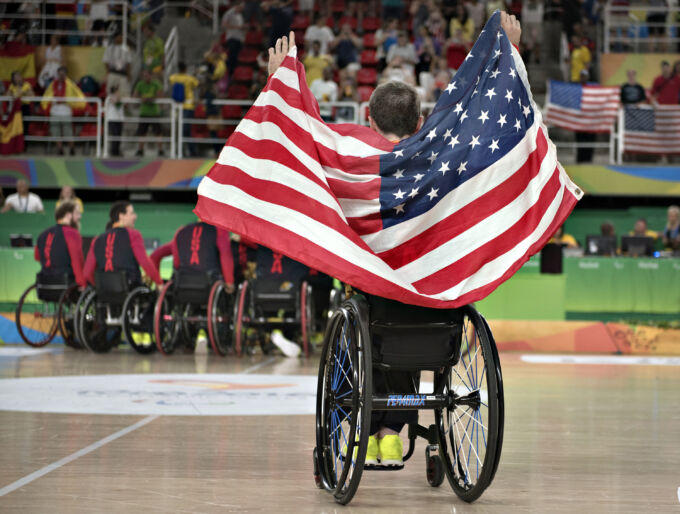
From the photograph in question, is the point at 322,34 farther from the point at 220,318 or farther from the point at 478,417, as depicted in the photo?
the point at 478,417

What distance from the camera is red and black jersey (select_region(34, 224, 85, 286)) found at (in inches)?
478

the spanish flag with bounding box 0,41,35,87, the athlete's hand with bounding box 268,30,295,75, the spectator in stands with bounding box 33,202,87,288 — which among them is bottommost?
the spectator in stands with bounding box 33,202,87,288

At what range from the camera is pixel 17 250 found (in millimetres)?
14125

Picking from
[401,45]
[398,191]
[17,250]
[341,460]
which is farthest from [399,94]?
[401,45]

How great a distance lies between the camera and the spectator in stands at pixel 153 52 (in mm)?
19906

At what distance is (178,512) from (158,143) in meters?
15.9

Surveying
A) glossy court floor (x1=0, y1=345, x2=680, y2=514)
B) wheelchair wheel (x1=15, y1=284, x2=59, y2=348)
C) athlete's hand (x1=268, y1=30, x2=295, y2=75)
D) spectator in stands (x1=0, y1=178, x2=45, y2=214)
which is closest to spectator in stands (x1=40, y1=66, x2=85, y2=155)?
spectator in stands (x1=0, y1=178, x2=45, y2=214)

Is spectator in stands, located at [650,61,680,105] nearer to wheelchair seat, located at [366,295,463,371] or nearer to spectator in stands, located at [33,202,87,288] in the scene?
spectator in stands, located at [33,202,87,288]

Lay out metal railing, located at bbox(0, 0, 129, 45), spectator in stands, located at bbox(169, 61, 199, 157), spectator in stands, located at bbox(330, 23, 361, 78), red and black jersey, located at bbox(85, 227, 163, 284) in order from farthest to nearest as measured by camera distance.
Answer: metal railing, located at bbox(0, 0, 129, 45) < spectator in stands, located at bbox(330, 23, 361, 78) < spectator in stands, located at bbox(169, 61, 199, 157) < red and black jersey, located at bbox(85, 227, 163, 284)

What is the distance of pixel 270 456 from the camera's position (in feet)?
16.5

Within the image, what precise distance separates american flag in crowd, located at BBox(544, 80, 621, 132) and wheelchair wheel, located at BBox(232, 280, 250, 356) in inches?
292

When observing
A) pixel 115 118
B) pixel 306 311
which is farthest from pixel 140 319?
pixel 115 118

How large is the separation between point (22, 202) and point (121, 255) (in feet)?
19.5

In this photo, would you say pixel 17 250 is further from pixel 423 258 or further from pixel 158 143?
pixel 423 258
